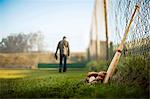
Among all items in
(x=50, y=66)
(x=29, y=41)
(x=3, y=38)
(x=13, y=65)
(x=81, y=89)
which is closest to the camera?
(x=81, y=89)

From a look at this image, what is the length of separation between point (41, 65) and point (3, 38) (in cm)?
968

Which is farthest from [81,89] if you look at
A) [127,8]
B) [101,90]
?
Answer: [127,8]

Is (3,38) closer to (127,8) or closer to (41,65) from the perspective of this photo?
(127,8)

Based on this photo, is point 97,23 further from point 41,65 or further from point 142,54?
point 142,54

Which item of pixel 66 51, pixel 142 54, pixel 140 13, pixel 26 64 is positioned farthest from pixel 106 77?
pixel 26 64

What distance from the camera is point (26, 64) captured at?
18484 millimetres

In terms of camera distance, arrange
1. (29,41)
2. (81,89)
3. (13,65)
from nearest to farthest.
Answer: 1. (81,89)
2. (29,41)
3. (13,65)

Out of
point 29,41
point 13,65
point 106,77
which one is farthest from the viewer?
point 13,65

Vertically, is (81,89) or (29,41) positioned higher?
(29,41)

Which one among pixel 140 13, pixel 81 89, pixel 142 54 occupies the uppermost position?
pixel 140 13

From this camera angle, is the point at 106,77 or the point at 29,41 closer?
the point at 106,77

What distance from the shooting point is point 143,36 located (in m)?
7.55

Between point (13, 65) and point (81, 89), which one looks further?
point (13, 65)

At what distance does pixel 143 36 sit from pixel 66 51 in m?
7.16
